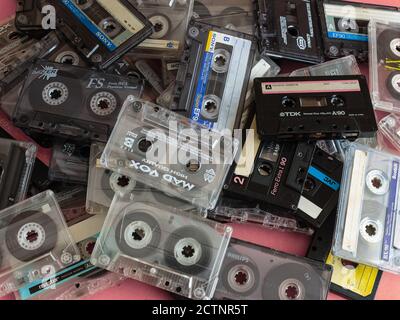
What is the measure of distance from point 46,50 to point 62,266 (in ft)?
3.74

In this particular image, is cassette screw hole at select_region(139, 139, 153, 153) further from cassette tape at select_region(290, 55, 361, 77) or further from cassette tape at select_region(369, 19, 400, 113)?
cassette tape at select_region(369, 19, 400, 113)

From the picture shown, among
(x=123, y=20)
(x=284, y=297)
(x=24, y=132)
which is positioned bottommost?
(x=284, y=297)

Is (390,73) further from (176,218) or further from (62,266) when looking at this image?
(62,266)

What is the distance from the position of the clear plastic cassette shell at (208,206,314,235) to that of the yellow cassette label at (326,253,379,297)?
20 centimetres

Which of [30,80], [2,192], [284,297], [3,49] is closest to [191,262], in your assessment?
[284,297]


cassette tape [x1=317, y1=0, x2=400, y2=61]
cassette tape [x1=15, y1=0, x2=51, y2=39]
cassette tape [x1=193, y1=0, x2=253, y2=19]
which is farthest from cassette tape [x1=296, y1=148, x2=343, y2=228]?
cassette tape [x1=15, y1=0, x2=51, y2=39]

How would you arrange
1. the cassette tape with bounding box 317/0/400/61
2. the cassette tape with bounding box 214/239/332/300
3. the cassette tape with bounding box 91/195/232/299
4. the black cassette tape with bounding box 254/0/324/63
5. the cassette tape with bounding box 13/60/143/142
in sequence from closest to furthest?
the cassette tape with bounding box 91/195/232/299
the cassette tape with bounding box 214/239/332/300
the cassette tape with bounding box 13/60/143/142
the black cassette tape with bounding box 254/0/324/63
the cassette tape with bounding box 317/0/400/61

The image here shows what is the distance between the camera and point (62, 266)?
8.05 ft

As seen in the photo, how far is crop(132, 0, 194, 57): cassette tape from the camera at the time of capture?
2.88 metres

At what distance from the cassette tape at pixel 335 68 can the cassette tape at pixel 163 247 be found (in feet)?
3.40

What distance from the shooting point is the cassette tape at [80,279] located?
244 cm

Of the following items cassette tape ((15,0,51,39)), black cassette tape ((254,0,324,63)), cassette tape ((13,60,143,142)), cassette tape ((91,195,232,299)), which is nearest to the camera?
cassette tape ((91,195,232,299))

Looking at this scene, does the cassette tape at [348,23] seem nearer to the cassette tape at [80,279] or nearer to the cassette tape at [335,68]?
the cassette tape at [335,68]

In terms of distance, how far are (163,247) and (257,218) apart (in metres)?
0.51
